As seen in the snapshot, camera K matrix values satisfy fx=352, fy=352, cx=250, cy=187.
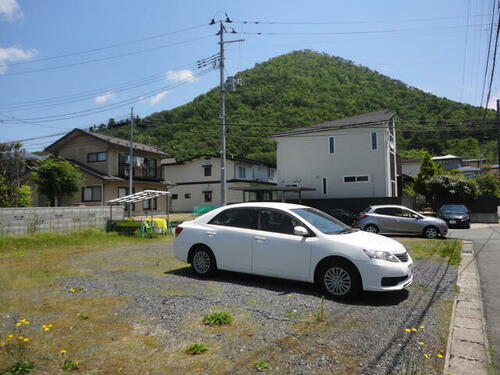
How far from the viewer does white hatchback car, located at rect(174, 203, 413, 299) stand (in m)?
5.36

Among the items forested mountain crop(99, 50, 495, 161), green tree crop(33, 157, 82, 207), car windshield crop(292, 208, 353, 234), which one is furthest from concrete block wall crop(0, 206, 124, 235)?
car windshield crop(292, 208, 353, 234)

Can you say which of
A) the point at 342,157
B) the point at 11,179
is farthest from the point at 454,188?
the point at 11,179

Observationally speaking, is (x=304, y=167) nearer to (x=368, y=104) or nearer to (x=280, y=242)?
(x=368, y=104)

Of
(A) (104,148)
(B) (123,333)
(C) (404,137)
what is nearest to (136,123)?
(A) (104,148)

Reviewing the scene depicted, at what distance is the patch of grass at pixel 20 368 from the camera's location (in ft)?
10.1

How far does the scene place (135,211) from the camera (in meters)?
31.9

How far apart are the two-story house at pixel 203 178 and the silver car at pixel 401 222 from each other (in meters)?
24.3

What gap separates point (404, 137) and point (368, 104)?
3764 centimetres

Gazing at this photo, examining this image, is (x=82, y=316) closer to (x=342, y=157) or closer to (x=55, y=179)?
(x=55, y=179)

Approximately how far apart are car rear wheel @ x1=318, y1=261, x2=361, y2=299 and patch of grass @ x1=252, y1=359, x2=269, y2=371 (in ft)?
8.05

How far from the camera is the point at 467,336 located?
13.6ft

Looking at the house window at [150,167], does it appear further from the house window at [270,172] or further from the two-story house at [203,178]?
the house window at [270,172]

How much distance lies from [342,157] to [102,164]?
20622 millimetres

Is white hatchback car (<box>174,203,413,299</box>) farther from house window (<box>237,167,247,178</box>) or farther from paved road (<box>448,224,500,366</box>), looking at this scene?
house window (<box>237,167,247,178</box>)
